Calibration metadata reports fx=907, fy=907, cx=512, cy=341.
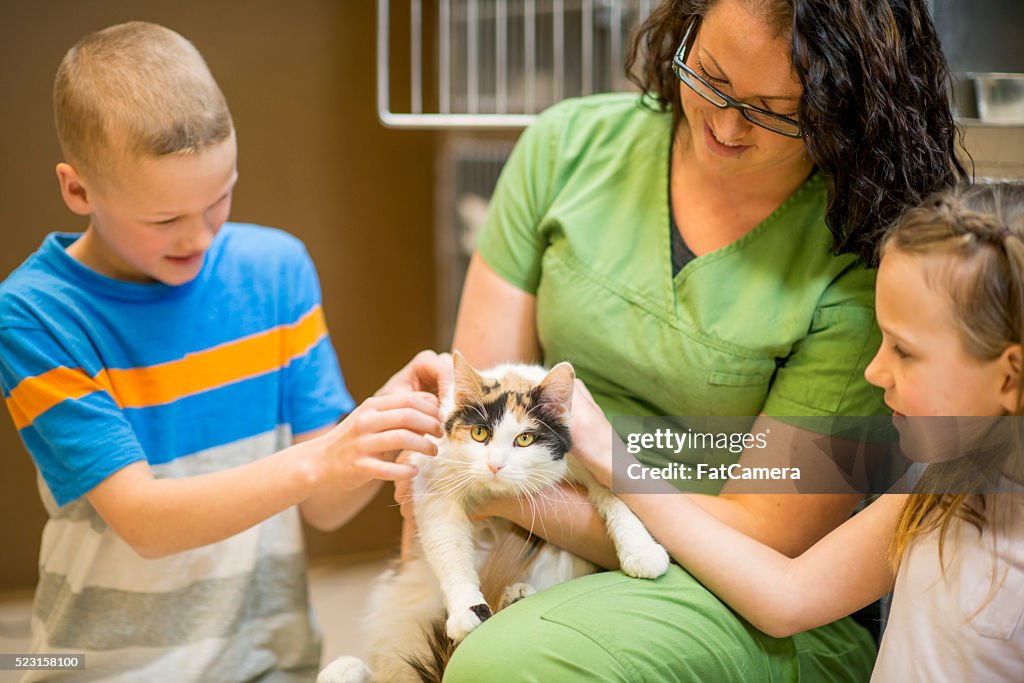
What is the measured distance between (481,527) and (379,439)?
0.20 metres

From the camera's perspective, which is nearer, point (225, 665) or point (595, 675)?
point (595, 675)

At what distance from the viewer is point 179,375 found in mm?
1134

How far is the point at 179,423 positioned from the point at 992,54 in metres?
1.11

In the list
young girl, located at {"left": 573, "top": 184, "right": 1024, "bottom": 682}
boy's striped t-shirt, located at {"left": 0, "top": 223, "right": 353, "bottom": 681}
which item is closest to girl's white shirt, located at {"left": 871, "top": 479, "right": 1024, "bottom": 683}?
young girl, located at {"left": 573, "top": 184, "right": 1024, "bottom": 682}

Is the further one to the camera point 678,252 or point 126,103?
point 678,252

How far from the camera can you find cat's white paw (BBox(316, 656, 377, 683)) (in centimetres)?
98

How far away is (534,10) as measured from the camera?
6.41 ft

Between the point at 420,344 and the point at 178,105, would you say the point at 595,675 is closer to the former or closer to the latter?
the point at 178,105

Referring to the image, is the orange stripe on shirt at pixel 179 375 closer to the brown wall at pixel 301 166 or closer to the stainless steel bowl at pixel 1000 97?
the brown wall at pixel 301 166

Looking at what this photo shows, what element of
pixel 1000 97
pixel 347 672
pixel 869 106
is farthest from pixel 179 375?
pixel 1000 97

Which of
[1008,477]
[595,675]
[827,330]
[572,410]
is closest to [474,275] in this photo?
[572,410]

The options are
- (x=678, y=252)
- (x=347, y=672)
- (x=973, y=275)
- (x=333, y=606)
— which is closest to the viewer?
(x=973, y=275)

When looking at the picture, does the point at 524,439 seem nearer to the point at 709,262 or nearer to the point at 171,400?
the point at 709,262

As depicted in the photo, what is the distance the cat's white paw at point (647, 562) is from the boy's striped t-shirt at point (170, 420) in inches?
20.1
